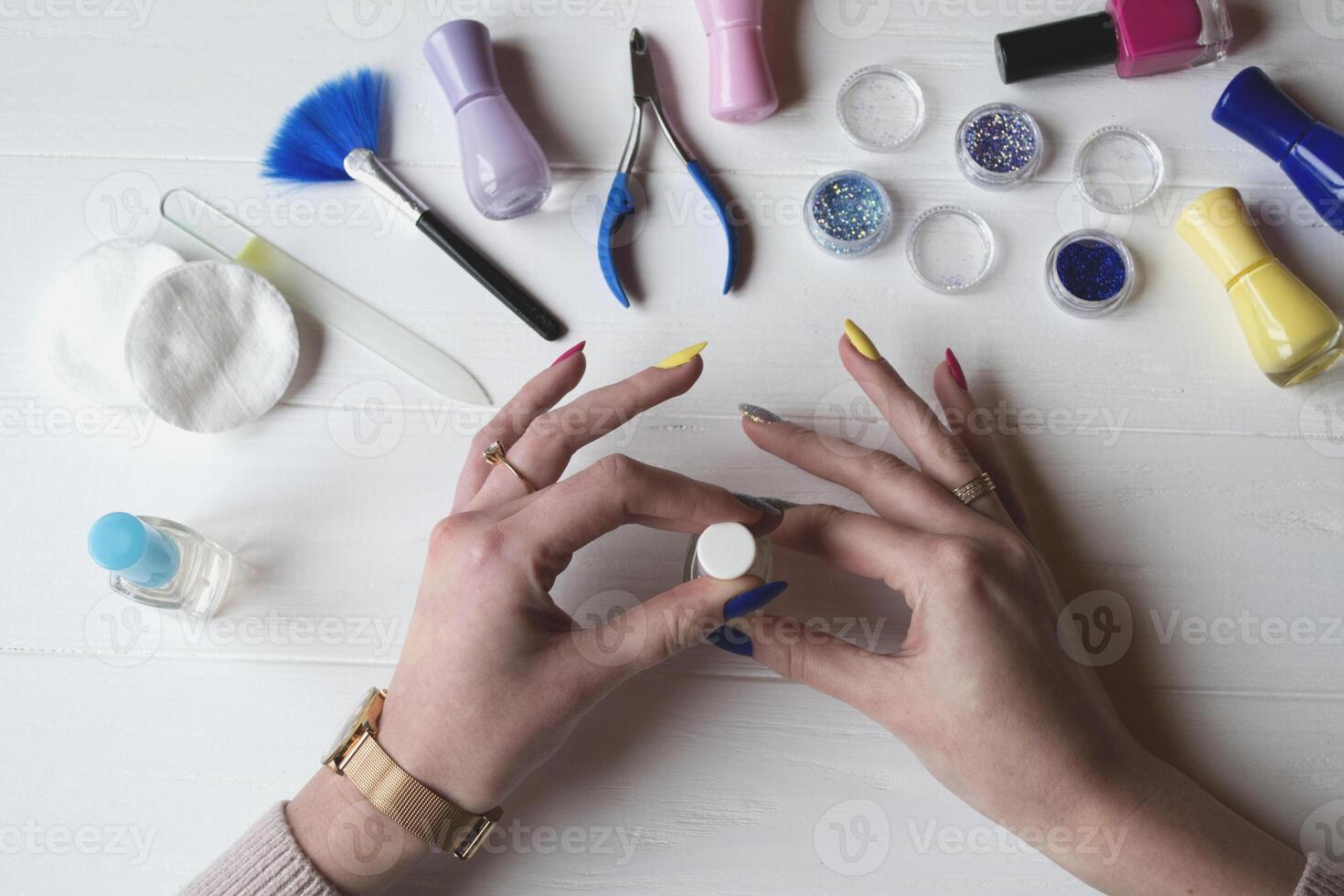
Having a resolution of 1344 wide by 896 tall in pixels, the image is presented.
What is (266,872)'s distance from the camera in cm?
82

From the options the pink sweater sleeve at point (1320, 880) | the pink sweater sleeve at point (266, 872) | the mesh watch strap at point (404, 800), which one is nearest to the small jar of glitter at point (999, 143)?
the pink sweater sleeve at point (1320, 880)

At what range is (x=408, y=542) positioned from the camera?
95cm

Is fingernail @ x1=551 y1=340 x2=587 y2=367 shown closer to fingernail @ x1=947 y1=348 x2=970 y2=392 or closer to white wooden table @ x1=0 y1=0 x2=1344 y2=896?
white wooden table @ x1=0 y1=0 x2=1344 y2=896

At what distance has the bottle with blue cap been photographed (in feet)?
2.76

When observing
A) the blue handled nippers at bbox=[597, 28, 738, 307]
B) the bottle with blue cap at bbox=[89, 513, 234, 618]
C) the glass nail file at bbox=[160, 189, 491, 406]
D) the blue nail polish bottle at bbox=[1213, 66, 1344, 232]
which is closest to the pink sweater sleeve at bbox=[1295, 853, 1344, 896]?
the blue nail polish bottle at bbox=[1213, 66, 1344, 232]

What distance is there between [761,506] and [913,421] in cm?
18

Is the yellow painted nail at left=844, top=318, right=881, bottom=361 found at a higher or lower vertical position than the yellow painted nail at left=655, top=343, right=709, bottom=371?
lower

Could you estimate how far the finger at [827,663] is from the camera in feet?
2.63

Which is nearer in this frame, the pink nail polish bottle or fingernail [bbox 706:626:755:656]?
fingernail [bbox 706:626:755:656]

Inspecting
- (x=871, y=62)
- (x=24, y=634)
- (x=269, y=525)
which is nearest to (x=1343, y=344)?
(x=871, y=62)

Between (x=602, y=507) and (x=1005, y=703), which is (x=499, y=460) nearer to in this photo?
(x=602, y=507)

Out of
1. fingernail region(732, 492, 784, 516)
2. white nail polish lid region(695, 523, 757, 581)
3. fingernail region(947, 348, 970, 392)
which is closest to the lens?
white nail polish lid region(695, 523, 757, 581)

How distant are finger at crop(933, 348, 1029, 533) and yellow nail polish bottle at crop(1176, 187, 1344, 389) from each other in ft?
0.88

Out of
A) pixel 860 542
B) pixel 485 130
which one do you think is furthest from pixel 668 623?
pixel 485 130
